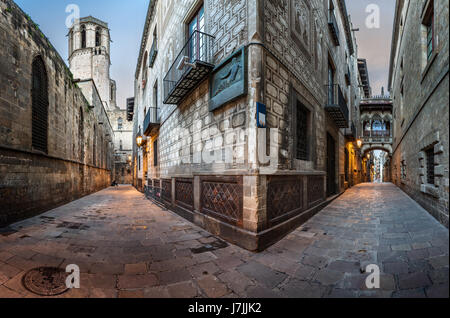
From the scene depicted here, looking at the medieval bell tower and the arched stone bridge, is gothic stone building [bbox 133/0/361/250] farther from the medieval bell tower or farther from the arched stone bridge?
the medieval bell tower

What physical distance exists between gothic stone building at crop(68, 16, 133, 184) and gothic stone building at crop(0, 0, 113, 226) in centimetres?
2941

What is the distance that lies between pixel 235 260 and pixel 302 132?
166 inches

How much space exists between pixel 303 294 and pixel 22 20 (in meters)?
9.34

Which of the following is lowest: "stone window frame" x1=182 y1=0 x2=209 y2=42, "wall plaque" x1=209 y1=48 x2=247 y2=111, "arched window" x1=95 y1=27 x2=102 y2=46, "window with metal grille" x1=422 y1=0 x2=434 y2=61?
"wall plaque" x1=209 y1=48 x2=247 y2=111

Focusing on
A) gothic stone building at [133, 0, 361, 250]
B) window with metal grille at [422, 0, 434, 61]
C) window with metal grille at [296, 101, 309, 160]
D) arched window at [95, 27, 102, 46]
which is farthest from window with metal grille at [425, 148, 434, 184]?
arched window at [95, 27, 102, 46]

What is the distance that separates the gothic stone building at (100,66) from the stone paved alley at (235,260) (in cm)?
3510

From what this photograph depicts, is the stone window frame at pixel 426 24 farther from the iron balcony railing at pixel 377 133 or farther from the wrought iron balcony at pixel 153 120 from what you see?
the iron balcony railing at pixel 377 133

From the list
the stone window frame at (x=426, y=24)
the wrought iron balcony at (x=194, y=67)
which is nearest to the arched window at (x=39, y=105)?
the wrought iron balcony at (x=194, y=67)

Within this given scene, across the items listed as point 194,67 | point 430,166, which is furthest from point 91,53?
point 430,166

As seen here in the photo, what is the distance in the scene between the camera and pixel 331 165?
29.7 ft

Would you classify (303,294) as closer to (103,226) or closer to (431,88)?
(103,226)

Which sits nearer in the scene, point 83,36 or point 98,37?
point 83,36

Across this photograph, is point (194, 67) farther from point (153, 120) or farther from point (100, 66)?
point (100, 66)

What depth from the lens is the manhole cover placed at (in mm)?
2086
